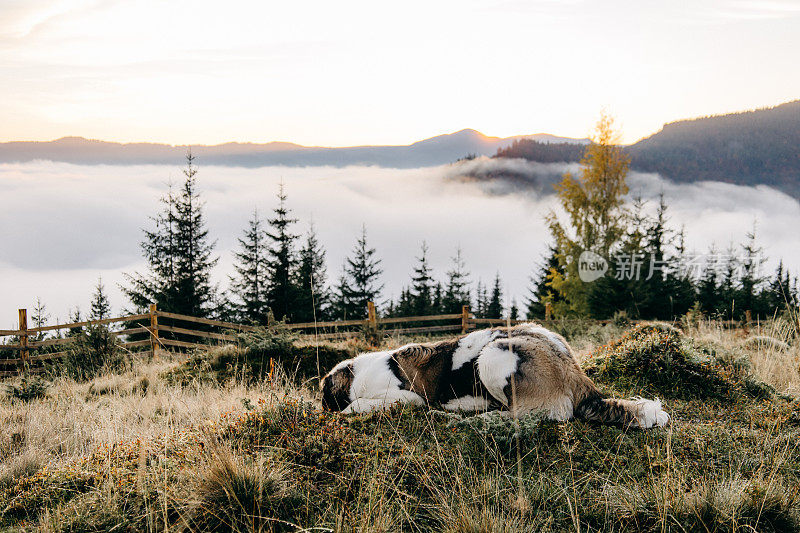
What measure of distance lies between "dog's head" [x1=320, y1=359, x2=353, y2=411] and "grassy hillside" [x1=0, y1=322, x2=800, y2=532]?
58 centimetres

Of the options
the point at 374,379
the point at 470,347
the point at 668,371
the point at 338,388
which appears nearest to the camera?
the point at 470,347

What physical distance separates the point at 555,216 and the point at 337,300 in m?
13.9

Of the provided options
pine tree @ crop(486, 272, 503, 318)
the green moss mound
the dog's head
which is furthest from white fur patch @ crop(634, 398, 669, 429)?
pine tree @ crop(486, 272, 503, 318)

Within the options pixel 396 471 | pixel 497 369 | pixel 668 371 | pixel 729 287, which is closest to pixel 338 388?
pixel 497 369

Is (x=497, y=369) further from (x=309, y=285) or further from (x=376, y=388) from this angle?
(x=309, y=285)

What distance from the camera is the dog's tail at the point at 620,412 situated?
376cm

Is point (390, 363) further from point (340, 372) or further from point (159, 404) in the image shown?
point (159, 404)

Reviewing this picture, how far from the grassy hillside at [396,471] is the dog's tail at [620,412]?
8 centimetres

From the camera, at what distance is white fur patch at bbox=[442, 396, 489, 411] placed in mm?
4105

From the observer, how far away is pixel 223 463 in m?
2.60

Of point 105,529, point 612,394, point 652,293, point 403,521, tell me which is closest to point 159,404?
point 105,529

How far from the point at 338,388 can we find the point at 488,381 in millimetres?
1481

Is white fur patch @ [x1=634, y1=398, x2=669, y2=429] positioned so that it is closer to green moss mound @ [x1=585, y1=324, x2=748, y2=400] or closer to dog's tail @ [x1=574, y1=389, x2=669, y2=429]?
dog's tail @ [x1=574, y1=389, x2=669, y2=429]

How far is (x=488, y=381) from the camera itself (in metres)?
4.01
